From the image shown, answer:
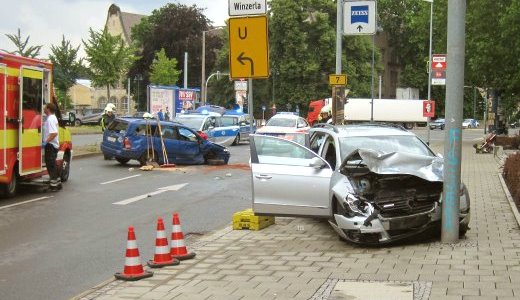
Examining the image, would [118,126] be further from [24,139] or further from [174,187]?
[24,139]

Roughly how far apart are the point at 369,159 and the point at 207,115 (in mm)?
22420

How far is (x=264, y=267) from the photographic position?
300 inches

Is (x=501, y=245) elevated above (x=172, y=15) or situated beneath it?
situated beneath

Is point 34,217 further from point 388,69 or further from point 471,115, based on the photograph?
point 471,115

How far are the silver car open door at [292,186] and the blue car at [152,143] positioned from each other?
1205cm

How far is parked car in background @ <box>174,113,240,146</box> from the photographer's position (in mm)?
29531

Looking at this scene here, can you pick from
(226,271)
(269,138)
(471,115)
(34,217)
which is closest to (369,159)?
(269,138)

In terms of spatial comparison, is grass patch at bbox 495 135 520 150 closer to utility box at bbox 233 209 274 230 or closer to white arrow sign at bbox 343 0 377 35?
white arrow sign at bbox 343 0 377 35

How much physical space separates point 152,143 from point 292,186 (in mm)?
12507

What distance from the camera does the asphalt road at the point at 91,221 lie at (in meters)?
7.40

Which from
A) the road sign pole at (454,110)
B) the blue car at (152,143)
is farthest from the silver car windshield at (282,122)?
the road sign pole at (454,110)

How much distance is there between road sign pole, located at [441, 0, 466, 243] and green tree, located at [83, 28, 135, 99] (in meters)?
39.7

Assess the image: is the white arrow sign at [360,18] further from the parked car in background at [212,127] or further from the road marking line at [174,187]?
the parked car in background at [212,127]

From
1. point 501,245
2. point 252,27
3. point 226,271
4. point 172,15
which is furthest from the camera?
point 172,15
